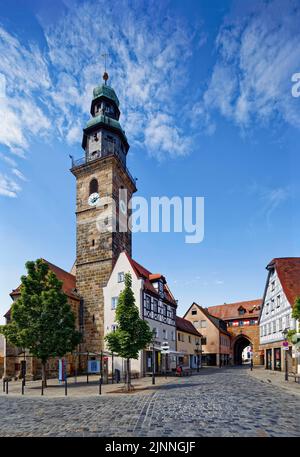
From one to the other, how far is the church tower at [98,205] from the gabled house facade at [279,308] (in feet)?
54.2

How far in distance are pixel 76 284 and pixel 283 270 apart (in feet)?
70.4

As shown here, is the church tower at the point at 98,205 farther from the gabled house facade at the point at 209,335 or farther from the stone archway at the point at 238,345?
the stone archway at the point at 238,345

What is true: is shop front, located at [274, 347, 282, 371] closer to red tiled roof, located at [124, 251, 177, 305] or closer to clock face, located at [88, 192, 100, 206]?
red tiled roof, located at [124, 251, 177, 305]

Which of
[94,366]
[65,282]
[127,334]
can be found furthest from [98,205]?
[127,334]

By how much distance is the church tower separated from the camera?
3609 cm

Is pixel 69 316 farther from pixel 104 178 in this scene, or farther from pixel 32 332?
pixel 104 178

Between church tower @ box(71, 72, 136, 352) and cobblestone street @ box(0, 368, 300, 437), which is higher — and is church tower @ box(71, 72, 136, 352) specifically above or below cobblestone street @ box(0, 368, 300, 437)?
above

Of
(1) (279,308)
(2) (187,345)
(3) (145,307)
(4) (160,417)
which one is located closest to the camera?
(4) (160,417)

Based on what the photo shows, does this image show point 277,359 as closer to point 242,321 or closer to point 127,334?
point 127,334

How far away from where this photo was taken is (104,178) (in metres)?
38.7

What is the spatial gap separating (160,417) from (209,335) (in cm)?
4922

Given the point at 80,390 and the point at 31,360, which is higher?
the point at 80,390

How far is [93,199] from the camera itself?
3894cm

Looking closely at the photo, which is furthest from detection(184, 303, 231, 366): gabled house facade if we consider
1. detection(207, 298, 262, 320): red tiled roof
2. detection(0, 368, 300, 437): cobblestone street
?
detection(0, 368, 300, 437): cobblestone street
